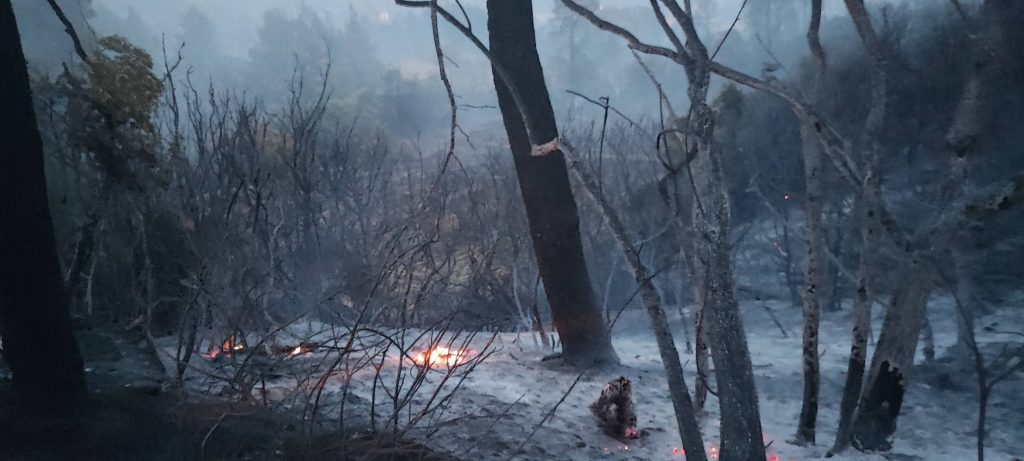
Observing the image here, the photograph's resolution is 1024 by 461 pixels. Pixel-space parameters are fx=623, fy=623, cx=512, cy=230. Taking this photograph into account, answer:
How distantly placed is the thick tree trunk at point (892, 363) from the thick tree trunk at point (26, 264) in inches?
204

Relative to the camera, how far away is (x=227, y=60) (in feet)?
178

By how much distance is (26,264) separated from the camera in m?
2.81

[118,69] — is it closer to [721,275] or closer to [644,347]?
[721,275]

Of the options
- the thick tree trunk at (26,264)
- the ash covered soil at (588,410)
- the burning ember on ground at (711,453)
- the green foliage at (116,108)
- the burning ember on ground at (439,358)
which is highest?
the green foliage at (116,108)

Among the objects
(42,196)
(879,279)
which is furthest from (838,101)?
(42,196)

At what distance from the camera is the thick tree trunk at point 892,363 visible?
14.7 ft

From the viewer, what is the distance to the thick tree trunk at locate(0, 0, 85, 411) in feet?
9.14

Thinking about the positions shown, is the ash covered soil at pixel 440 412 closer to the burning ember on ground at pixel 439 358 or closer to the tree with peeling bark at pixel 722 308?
the burning ember on ground at pixel 439 358

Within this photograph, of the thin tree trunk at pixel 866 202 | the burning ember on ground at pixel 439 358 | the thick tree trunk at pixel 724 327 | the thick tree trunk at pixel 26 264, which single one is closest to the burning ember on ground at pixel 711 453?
the thin tree trunk at pixel 866 202

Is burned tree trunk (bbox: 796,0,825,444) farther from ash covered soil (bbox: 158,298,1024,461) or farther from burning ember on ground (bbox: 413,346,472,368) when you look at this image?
burning ember on ground (bbox: 413,346,472,368)

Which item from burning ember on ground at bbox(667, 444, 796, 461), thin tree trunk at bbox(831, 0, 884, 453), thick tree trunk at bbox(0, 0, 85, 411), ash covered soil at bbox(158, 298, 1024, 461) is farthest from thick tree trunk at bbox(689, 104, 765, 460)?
thick tree trunk at bbox(0, 0, 85, 411)

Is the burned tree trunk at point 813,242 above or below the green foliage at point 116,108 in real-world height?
below

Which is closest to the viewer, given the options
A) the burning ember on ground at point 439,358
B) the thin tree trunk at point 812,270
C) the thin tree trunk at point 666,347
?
the burning ember on ground at point 439,358

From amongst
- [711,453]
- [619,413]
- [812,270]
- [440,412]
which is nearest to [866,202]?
[812,270]
